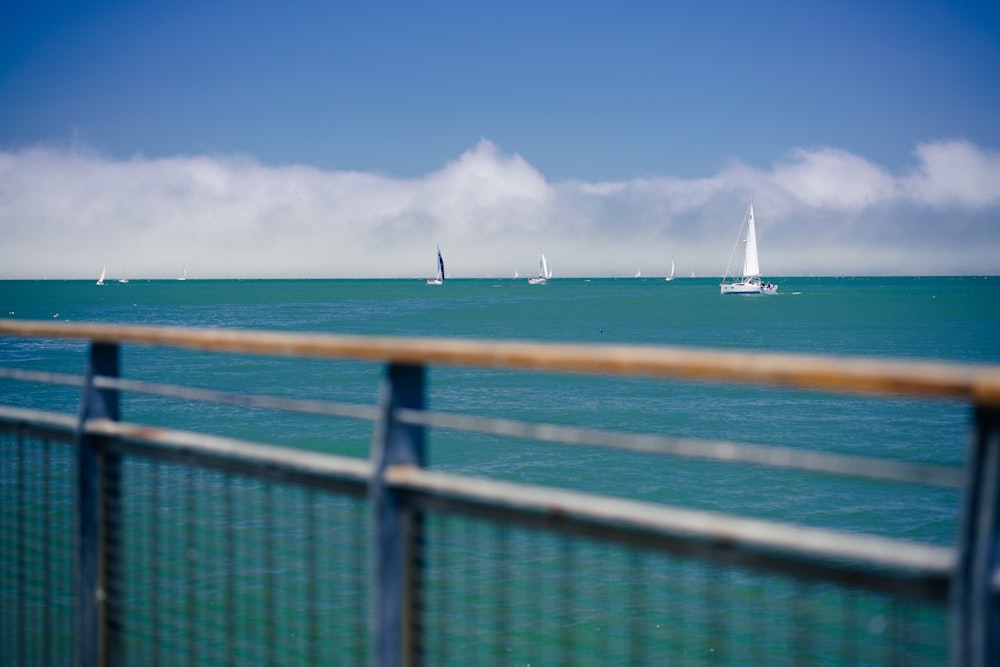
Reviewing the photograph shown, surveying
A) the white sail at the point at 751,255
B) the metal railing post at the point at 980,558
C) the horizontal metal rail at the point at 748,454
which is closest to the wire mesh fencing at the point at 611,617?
the horizontal metal rail at the point at 748,454

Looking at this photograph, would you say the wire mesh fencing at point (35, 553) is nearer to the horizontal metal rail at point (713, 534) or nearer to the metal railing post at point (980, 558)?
the horizontal metal rail at point (713, 534)

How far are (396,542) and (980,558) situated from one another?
141 cm

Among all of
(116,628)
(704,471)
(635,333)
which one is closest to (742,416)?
(704,471)

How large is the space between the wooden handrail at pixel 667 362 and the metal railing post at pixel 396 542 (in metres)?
0.13

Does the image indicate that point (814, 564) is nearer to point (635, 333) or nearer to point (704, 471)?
point (704, 471)

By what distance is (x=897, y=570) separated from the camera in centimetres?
187

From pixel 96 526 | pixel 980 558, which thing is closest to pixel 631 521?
pixel 980 558

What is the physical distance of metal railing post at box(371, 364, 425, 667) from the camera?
2367 mm

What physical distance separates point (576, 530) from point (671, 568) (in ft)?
30.0

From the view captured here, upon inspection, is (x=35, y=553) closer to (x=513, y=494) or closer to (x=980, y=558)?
(x=513, y=494)

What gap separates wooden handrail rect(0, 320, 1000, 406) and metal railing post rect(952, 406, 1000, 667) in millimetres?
88

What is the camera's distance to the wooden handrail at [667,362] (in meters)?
1.60

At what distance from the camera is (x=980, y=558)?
5.23 feet

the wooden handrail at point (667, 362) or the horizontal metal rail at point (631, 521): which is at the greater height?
the wooden handrail at point (667, 362)
